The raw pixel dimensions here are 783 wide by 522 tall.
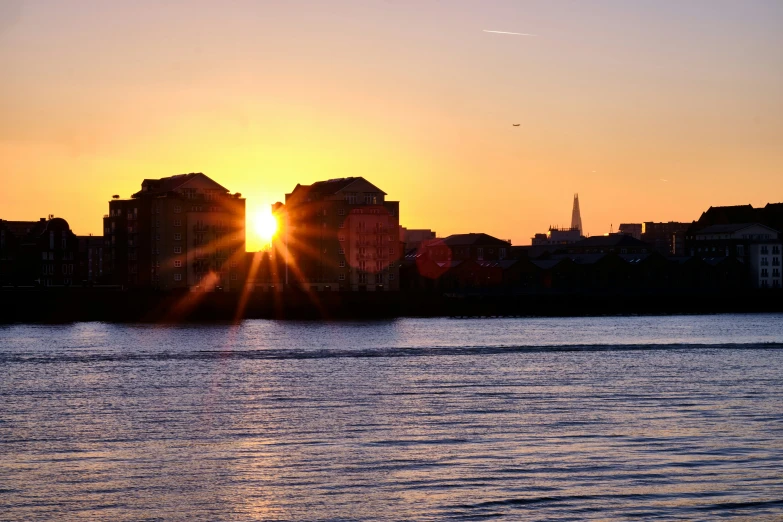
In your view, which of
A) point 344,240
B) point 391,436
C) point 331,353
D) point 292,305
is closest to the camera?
point 391,436

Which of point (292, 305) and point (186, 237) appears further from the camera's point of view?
point (186, 237)

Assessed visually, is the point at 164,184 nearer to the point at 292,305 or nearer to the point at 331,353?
the point at 292,305

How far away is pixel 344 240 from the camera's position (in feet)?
595

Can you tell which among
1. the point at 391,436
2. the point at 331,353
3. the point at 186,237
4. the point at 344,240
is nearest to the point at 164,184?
the point at 186,237

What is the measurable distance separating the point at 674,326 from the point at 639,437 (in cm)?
10328

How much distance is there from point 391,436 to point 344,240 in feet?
466

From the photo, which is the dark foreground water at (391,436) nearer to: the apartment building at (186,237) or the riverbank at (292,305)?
the riverbank at (292,305)

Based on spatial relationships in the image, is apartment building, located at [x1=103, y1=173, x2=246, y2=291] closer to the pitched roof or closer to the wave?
the pitched roof

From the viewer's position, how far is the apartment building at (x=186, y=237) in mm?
175375

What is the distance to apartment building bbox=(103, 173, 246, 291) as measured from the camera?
575ft

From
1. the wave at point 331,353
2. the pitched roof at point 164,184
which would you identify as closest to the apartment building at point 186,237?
the pitched roof at point 164,184

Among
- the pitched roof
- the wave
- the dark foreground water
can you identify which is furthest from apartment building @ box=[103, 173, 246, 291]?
the dark foreground water

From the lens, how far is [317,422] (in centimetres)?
4375

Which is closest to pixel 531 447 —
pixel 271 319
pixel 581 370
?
pixel 581 370
